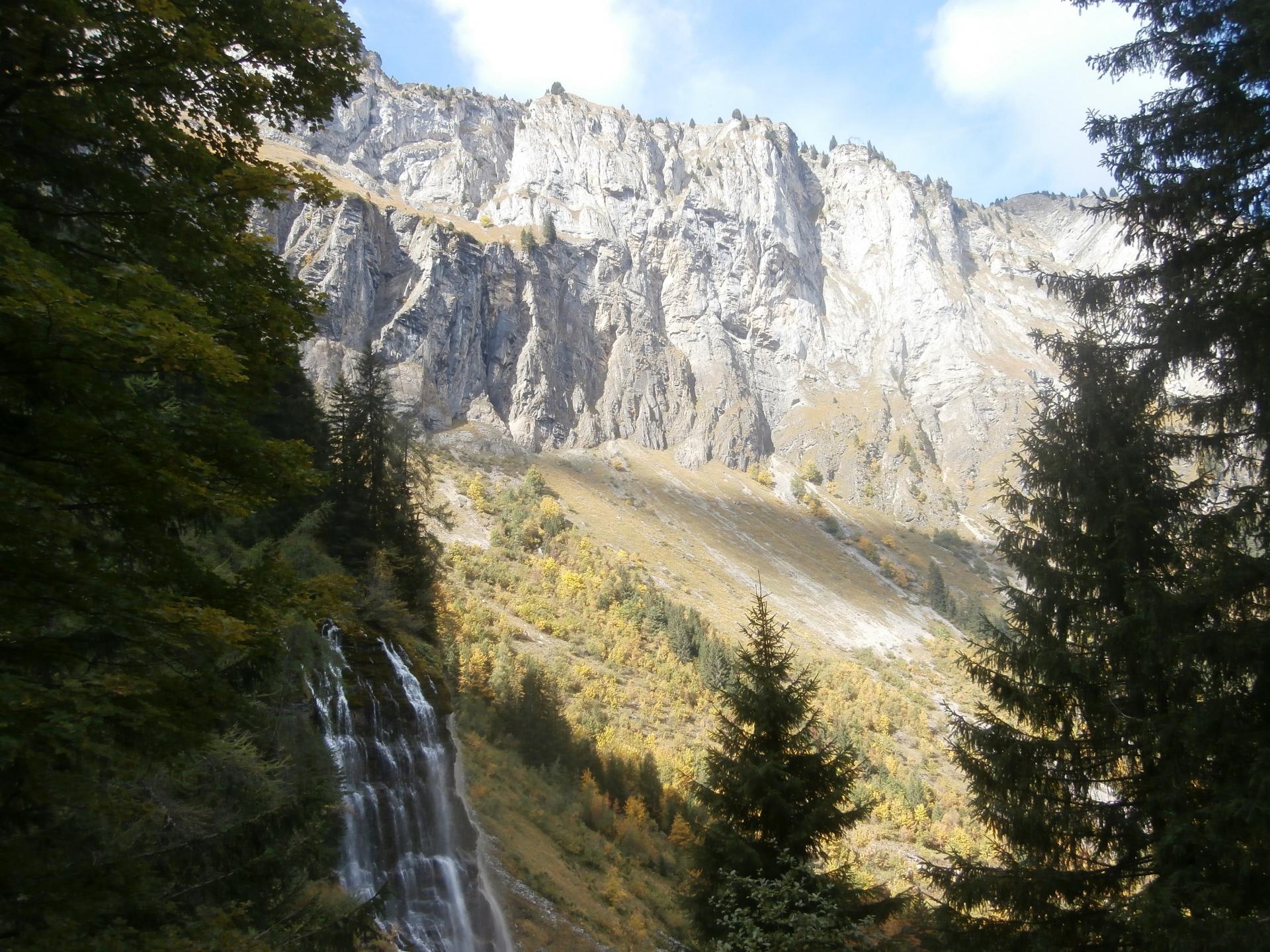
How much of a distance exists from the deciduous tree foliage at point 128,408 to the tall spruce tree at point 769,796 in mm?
6092

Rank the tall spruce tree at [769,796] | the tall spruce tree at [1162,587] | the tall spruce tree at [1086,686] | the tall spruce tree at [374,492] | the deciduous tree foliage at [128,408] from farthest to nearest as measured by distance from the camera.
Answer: the tall spruce tree at [374,492], the tall spruce tree at [769,796], the tall spruce tree at [1086,686], the tall spruce tree at [1162,587], the deciduous tree foliage at [128,408]

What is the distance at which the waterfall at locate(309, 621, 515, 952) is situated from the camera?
39.7 ft

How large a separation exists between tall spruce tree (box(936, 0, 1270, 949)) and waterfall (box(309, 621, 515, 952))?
931cm

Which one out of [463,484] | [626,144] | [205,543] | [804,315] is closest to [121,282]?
[205,543]

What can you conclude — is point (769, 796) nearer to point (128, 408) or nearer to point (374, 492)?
point (128, 408)

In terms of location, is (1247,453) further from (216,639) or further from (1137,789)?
(216,639)

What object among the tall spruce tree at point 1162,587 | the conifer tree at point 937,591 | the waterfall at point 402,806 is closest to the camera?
the tall spruce tree at point 1162,587

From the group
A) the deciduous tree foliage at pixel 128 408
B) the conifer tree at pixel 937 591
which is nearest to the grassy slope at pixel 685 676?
the conifer tree at pixel 937 591

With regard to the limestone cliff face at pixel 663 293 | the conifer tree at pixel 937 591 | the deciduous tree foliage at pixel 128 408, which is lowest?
the deciduous tree foliage at pixel 128 408

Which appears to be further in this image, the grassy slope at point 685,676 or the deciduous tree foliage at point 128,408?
the grassy slope at point 685,676

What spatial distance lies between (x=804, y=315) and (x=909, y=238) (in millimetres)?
32725

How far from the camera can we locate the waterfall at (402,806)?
39.7 ft

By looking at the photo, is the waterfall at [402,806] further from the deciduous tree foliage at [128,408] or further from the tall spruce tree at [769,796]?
the deciduous tree foliage at [128,408]

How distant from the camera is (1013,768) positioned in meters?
7.75
